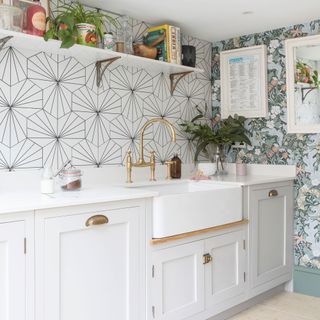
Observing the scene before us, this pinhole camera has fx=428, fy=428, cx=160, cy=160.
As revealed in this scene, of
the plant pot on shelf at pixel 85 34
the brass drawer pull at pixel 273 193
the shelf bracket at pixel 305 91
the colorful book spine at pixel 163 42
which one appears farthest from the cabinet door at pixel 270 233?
the plant pot on shelf at pixel 85 34

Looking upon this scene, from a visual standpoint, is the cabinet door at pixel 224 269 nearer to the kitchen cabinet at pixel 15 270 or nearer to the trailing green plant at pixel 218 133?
the trailing green plant at pixel 218 133

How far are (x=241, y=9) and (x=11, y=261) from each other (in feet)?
7.06

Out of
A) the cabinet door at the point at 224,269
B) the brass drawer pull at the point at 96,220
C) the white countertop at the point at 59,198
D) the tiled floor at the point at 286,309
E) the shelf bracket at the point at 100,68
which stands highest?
the shelf bracket at the point at 100,68

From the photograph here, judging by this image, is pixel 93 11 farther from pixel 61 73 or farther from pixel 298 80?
pixel 298 80

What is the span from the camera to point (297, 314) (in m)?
2.87

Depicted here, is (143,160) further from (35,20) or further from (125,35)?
(35,20)

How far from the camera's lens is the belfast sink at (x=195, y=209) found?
2.24 metres

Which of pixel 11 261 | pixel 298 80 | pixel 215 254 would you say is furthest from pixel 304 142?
pixel 11 261

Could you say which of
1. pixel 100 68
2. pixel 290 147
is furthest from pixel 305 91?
pixel 100 68

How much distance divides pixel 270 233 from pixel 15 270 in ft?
6.40

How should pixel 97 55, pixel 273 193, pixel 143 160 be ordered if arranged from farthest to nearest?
pixel 273 193
pixel 143 160
pixel 97 55

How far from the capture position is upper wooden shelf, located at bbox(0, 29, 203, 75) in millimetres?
2194

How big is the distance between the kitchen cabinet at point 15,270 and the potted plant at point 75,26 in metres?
1.02

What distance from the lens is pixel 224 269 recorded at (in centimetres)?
268
